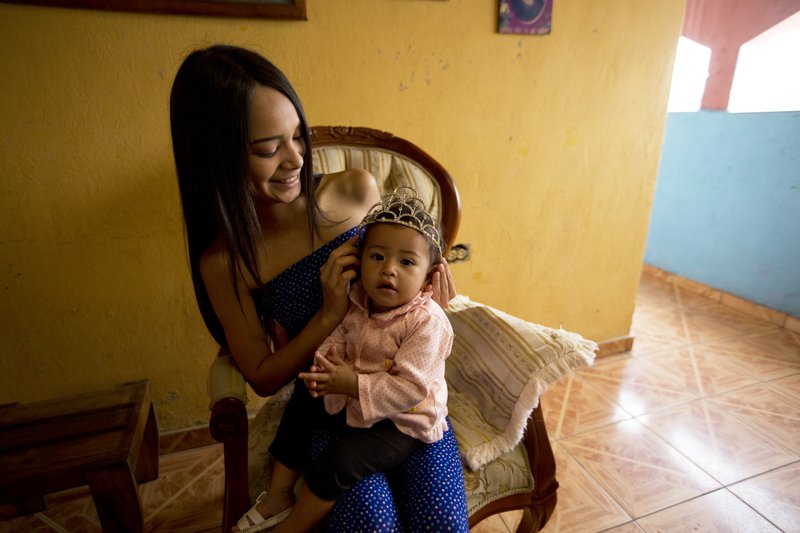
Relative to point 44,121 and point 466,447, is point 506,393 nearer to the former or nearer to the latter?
point 466,447

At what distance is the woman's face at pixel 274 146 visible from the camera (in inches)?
34.7

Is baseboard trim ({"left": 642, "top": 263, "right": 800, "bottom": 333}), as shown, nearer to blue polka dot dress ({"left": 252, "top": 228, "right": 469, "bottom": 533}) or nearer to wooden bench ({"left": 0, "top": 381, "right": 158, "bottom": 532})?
blue polka dot dress ({"left": 252, "top": 228, "right": 469, "bottom": 533})

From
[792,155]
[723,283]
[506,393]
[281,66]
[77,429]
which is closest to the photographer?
[506,393]

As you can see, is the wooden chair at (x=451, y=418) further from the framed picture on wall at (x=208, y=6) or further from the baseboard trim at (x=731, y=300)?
the baseboard trim at (x=731, y=300)

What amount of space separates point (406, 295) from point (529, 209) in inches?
49.0

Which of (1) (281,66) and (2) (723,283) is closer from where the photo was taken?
(1) (281,66)

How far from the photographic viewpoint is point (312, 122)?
1.59 metres

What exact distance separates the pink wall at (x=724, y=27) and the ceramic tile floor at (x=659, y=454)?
1.60 meters

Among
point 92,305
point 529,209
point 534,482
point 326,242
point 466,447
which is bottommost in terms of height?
point 534,482

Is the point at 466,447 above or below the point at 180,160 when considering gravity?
below

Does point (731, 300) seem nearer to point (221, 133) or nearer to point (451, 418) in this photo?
point (451, 418)

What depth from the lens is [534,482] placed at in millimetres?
1073

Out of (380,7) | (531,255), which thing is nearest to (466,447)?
(531,255)

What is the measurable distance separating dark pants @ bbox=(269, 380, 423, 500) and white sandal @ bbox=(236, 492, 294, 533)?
0.31ft
